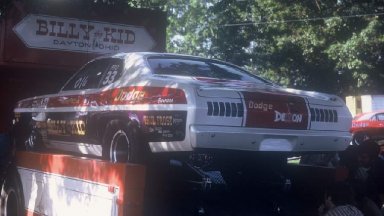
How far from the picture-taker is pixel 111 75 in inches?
212

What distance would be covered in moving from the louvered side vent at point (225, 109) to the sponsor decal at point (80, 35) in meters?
4.32

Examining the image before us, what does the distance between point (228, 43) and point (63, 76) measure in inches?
796

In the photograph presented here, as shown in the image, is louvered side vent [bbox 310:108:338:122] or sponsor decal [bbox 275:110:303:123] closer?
sponsor decal [bbox 275:110:303:123]

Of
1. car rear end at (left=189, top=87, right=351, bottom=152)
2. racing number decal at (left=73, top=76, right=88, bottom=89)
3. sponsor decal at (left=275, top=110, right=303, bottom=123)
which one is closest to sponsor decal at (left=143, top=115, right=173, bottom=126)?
car rear end at (left=189, top=87, right=351, bottom=152)

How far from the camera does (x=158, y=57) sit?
210 inches

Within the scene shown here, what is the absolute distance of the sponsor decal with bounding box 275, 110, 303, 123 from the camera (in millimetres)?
4416

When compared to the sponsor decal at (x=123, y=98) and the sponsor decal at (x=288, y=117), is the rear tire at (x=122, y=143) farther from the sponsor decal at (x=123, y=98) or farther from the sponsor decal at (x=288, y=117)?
the sponsor decal at (x=288, y=117)

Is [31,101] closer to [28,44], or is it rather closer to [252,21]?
[28,44]

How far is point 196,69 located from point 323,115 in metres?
1.31

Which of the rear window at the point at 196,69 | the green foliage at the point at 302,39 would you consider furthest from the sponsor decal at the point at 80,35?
the green foliage at the point at 302,39

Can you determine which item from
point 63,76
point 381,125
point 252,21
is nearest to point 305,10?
point 252,21

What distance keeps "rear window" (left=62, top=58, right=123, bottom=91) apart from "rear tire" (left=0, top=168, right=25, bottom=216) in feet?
3.86

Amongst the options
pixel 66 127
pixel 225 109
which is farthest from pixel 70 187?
pixel 225 109

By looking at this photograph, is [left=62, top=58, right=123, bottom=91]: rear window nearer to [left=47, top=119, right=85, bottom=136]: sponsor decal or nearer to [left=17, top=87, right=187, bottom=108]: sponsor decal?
[left=17, top=87, right=187, bottom=108]: sponsor decal
